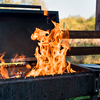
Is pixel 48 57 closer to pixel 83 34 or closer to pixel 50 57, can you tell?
pixel 50 57

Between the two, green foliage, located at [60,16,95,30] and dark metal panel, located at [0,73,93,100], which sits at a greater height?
green foliage, located at [60,16,95,30]

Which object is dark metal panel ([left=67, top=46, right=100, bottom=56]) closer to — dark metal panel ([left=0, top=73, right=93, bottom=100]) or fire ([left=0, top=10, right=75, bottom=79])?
fire ([left=0, top=10, right=75, bottom=79])

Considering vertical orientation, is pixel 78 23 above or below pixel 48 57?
above

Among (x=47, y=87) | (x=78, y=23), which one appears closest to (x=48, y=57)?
(x=47, y=87)

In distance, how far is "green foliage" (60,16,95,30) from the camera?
1939 centimetres

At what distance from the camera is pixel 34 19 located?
2773mm

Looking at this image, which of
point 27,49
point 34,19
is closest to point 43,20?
point 34,19

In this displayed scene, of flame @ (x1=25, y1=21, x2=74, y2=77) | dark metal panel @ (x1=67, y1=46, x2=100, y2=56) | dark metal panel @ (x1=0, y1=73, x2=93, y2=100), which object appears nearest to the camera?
dark metal panel @ (x1=0, y1=73, x2=93, y2=100)

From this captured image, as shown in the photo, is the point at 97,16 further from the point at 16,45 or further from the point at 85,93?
the point at 85,93

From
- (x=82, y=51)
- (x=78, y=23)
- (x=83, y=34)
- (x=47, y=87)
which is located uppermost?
(x=78, y=23)

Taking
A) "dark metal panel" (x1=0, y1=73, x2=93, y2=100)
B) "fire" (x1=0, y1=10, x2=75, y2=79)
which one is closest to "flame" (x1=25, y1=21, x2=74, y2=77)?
"fire" (x1=0, y1=10, x2=75, y2=79)

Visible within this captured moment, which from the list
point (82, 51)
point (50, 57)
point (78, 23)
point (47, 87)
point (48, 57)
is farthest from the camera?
point (78, 23)

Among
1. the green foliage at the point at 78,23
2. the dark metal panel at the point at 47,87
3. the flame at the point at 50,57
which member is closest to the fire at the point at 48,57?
the flame at the point at 50,57

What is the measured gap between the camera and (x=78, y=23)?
21.3 metres
